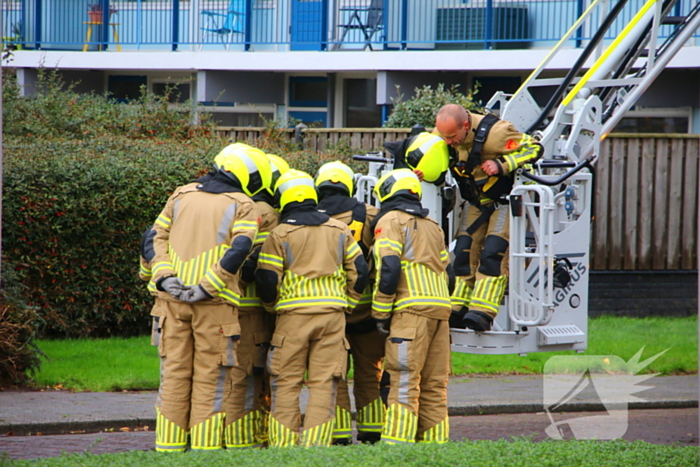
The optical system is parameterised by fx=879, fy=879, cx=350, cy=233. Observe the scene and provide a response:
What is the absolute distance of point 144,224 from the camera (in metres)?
10.2

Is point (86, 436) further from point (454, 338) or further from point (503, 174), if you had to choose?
point (503, 174)

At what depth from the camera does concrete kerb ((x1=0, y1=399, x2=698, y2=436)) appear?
23.5 feet

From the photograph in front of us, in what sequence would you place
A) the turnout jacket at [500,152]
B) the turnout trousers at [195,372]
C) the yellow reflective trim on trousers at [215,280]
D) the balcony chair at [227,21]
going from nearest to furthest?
the yellow reflective trim on trousers at [215,280] → the turnout trousers at [195,372] → the turnout jacket at [500,152] → the balcony chair at [227,21]

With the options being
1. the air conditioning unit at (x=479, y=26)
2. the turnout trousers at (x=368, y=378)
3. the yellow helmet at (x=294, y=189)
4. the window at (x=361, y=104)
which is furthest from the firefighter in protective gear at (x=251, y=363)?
the window at (x=361, y=104)

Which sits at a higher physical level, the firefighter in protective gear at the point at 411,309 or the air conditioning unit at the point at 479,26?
the air conditioning unit at the point at 479,26

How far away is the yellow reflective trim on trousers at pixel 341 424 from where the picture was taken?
6641 mm

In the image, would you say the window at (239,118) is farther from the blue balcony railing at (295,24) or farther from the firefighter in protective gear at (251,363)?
the firefighter in protective gear at (251,363)

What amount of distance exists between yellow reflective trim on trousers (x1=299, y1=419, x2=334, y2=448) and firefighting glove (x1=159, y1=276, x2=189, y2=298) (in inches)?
50.8

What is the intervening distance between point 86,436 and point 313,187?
9.38 feet

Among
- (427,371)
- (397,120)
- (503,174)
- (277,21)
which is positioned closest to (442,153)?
(503,174)

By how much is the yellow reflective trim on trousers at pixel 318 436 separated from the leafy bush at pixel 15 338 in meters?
3.35

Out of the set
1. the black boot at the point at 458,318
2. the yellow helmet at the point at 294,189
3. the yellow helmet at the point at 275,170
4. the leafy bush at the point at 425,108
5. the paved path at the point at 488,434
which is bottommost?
the paved path at the point at 488,434

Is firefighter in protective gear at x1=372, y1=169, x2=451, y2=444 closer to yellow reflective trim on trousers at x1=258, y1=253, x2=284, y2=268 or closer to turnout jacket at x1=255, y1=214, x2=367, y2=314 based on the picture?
turnout jacket at x1=255, y1=214, x2=367, y2=314

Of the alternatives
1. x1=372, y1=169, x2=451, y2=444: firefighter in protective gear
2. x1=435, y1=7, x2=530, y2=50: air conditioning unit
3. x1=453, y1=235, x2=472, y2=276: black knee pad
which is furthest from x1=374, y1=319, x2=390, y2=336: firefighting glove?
x1=435, y1=7, x2=530, y2=50: air conditioning unit
